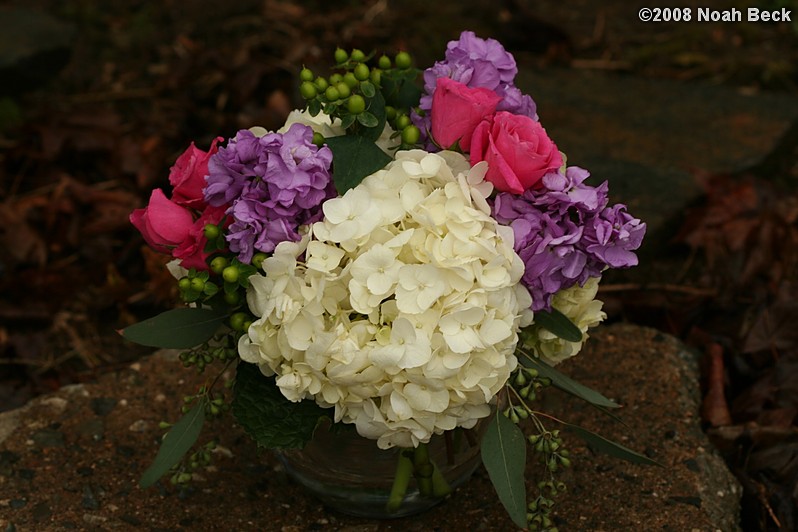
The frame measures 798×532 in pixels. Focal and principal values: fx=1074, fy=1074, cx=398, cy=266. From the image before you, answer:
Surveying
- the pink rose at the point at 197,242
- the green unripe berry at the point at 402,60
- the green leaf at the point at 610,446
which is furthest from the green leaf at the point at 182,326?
the green leaf at the point at 610,446

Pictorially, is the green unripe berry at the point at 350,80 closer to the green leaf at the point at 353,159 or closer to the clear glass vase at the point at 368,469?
the green leaf at the point at 353,159

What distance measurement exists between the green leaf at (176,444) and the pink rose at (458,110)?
1.81 feet

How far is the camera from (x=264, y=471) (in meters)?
1.96

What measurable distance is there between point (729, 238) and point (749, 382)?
1.63 ft

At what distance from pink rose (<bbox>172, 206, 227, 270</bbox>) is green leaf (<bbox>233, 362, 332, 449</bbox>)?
185 mm

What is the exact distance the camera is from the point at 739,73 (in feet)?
11.9

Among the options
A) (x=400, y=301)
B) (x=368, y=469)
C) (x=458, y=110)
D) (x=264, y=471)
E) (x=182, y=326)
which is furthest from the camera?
(x=264, y=471)

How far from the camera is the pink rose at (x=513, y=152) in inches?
55.1

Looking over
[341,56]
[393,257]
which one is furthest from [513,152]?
[341,56]

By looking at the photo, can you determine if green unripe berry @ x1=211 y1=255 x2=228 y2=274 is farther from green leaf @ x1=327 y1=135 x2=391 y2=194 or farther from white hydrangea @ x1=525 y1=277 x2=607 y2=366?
white hydrangea @ x1=525 y1=277 x2=607 y2=366

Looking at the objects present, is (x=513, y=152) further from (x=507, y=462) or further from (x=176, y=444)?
(x=176, y=444)

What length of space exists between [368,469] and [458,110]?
60 centimetres

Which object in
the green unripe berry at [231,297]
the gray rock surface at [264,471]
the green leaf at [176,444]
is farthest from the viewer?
the gray rock surface at [264,471]

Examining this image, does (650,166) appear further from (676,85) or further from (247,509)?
(247,509)
